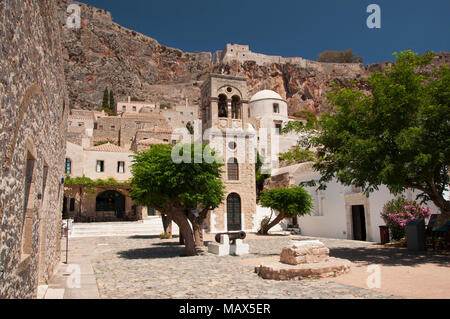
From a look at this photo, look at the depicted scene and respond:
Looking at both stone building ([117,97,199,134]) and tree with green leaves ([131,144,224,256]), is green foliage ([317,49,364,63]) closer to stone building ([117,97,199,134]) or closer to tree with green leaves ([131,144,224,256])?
stone building ([117,97,199,134])

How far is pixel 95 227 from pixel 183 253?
1264 centimetres

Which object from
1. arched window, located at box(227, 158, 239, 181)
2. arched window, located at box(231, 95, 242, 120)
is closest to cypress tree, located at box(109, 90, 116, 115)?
arched window, located at box(231, 95, 242, 120)

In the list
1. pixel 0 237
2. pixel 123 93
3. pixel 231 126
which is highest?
pixel 123 93

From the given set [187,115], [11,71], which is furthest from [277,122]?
[11,71]

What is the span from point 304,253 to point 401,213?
741 cm

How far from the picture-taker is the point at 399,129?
9.30 m

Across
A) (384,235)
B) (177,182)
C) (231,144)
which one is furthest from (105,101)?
(384,235)

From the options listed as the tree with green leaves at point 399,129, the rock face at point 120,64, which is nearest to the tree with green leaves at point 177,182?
the tree with green leaves at point 399,129

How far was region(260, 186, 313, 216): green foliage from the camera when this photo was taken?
757 inches

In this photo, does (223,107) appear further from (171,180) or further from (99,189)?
(171,180)
